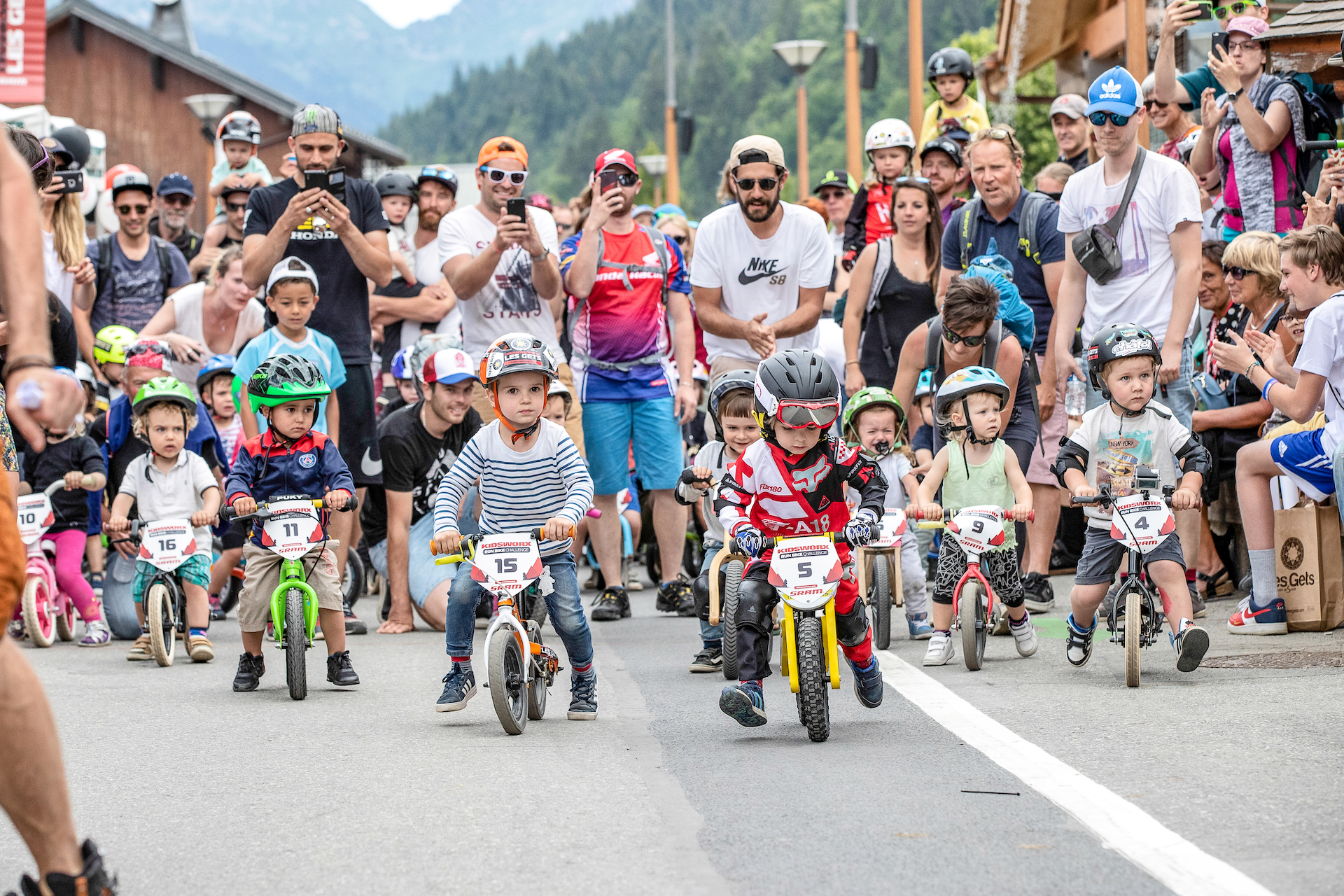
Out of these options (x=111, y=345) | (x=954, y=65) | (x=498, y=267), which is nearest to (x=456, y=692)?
(x=498, y=267)

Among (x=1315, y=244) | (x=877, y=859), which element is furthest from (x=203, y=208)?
(x=877, y=859)

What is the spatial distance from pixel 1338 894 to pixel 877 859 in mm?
1177

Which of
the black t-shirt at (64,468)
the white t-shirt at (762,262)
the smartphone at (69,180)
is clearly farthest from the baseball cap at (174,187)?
the white t-shirt at (762,262)

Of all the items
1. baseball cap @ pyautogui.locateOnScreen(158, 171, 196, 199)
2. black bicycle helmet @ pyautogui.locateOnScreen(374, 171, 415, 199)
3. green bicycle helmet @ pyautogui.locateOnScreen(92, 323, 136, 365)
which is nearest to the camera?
green bicycle helmet @ pyautogui.locateOnScreen(92, 323, 136, 365)

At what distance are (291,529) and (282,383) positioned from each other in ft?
2.69

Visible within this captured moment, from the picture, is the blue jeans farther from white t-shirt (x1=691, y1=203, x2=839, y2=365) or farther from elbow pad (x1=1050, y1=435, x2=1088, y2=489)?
white t-shirt (x1=691, y1=203, x2=839, y2=365)

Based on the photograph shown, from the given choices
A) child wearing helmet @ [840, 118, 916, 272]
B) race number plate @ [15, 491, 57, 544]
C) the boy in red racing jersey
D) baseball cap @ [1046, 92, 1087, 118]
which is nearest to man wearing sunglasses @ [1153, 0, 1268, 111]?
baseball cap @ [1046, 92, 1087, 118]

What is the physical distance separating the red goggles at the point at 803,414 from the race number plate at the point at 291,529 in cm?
278

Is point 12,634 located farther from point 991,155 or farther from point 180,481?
point 991,155

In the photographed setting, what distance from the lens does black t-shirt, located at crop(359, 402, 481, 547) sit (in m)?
10.8

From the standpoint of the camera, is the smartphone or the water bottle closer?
the water bottle

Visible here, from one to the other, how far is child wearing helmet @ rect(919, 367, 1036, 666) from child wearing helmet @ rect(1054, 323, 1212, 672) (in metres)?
0.46

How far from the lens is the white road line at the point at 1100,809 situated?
4.58 m

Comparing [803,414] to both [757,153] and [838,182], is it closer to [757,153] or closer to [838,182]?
[757,153]
